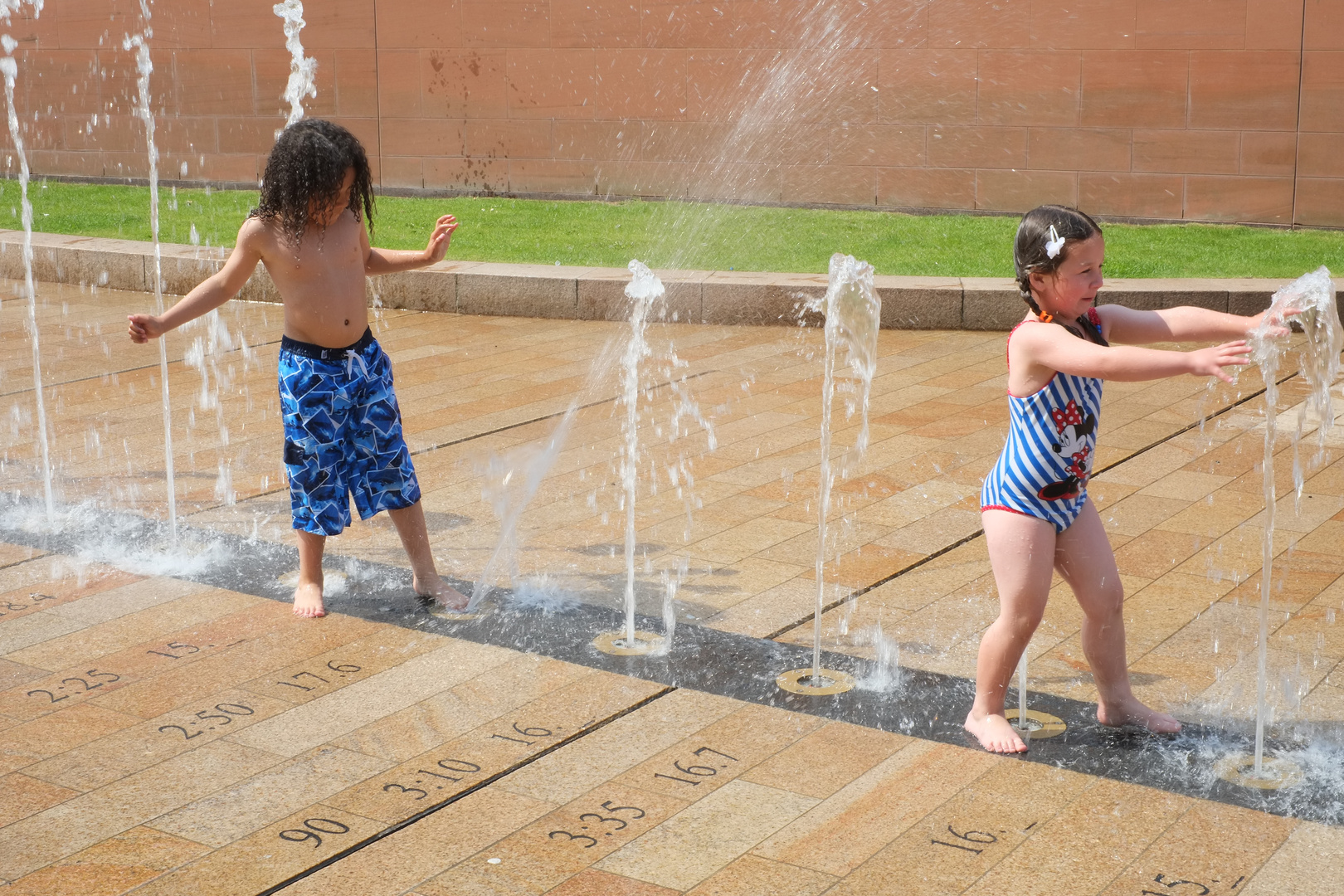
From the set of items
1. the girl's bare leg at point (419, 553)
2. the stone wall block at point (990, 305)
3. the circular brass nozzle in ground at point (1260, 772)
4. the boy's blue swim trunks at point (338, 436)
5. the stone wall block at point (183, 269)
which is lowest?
the circular brass nozzle in ground at point (1260, 772)

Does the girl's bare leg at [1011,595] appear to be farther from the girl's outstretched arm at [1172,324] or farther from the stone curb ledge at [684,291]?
the stone curb ledge at [684,291]

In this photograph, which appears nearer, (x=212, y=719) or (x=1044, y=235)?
(x=1044, y=235)

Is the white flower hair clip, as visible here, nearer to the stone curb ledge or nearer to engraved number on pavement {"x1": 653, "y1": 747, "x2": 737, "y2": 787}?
engraved number on pavement {"x1": 653, "y1": 747, "x2": 737, "y2": 787}

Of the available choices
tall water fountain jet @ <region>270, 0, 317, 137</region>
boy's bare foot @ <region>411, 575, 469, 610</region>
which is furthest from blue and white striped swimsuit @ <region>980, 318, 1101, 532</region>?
tall water fountain jet @ <region>270, 0, 317, 137</region>

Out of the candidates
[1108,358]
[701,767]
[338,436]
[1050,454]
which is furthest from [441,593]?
[1108,358]

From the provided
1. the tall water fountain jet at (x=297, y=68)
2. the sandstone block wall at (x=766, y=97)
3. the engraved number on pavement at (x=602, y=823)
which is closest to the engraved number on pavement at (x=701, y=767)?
the engraved number on pavement at (x=602, y=823)

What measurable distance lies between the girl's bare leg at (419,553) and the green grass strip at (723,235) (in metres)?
5.05

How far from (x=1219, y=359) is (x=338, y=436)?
7.50 feet

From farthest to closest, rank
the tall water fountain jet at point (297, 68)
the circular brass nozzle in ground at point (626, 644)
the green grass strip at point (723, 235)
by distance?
the tall water fountain jet at point (297, 68) < the green grass strip at point (723, 235) < the circular brass nozzle in ground at point (626, 644)

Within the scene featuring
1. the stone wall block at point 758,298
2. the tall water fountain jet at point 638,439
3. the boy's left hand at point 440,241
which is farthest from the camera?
the stone wall block at point 758,298

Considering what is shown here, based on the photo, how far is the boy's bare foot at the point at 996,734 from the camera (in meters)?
3.07

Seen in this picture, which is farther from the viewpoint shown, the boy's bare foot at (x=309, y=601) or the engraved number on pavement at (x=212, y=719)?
the boy's bare foot at (x=309, y=601)

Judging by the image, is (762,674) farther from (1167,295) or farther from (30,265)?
(30,265)

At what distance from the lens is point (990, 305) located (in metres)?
7.78
